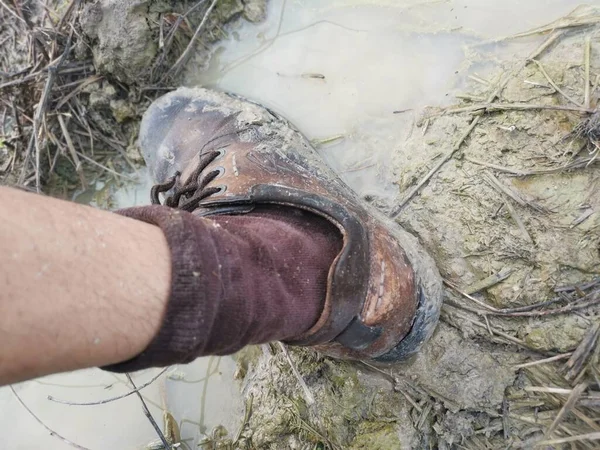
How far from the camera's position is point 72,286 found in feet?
3.04

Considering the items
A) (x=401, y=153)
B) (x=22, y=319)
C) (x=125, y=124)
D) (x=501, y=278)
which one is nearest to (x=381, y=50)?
(x=401, y=153)

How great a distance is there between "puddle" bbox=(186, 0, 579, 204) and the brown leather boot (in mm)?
147

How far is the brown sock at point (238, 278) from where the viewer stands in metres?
1.01

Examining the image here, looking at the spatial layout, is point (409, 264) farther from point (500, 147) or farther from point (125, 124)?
point (125, 124)

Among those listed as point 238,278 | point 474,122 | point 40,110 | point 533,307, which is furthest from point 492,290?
point 40,110

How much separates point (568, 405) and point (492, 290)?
39cm

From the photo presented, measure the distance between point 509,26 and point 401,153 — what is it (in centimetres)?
59

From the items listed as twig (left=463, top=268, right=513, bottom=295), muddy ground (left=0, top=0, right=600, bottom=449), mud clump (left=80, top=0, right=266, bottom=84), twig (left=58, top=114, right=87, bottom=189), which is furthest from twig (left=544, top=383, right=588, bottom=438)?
twig (left=58, top=114, right=87, bottom=189)

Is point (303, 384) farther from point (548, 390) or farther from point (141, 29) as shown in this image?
point (141, 29)

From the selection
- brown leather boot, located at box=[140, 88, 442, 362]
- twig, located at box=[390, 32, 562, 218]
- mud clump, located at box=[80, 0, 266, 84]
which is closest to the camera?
brown leather boot, located at box=[140, 88, 442, 362]

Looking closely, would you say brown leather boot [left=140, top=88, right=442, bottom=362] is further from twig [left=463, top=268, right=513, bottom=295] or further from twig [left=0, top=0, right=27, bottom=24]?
twig [left=0, top=0, right=27, bottom=24]

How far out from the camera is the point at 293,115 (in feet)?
7.10

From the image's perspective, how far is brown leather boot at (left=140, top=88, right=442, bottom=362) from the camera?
1410 mm

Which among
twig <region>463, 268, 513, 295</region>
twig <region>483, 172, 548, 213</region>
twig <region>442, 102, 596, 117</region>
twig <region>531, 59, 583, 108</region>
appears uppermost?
twig <region>531, 59, 583, 108</region>
